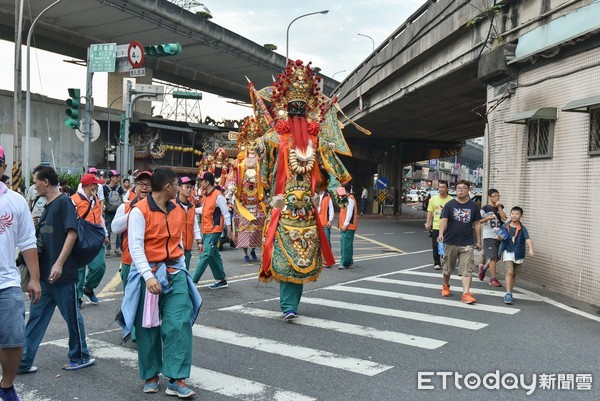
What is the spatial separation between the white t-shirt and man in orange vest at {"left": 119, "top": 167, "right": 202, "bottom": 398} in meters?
0.77

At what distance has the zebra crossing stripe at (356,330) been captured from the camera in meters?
6.47

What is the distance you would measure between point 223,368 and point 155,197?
5.85ft

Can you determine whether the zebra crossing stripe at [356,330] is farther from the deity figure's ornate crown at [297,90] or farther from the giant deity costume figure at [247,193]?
the giant deity costume figure at [247,193]

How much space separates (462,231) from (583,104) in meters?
2.52

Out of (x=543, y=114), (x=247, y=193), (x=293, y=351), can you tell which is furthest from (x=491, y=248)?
(x=247, y=193)

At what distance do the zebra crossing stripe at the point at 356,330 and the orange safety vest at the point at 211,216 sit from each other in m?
1.82

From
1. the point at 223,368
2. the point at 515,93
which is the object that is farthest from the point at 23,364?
the point at 515,93

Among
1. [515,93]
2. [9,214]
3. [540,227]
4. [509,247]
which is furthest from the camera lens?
[515,93]

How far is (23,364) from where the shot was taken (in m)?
5.21

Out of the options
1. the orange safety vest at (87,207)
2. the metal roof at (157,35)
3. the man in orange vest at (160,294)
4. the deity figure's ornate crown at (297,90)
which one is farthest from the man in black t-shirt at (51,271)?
the metal roof at (157,35)

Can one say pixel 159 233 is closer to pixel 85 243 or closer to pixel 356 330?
pixel 85 243

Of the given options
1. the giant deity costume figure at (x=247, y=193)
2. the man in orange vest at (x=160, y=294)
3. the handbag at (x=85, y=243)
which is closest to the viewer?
the man in orange vest at (x=160, y=294)

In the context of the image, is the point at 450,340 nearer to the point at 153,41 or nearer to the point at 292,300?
the point at 292,300

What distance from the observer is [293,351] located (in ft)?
19.9
